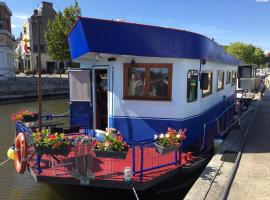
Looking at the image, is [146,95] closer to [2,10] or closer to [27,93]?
[27,93]

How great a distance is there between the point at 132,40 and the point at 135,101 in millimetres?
1607

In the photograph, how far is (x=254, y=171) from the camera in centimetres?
664

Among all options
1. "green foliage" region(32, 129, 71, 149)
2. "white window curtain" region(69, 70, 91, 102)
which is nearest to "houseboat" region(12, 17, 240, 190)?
"white window curtain" region(69, 70, 91, 102)

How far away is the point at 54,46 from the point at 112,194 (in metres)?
33.9

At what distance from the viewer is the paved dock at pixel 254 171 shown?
5.51m

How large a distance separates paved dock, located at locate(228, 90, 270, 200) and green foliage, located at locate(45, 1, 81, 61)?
31.0 metres

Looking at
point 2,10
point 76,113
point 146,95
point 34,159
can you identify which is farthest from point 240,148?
point 2,10

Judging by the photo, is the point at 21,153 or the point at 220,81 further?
the point at 220,81

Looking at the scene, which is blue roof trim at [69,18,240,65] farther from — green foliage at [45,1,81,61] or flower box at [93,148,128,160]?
green foliage at [45,1,81,61]

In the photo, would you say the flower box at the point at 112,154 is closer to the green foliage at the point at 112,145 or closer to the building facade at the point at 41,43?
the green foliage at the point at 112,145

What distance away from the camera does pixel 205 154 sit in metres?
7.43

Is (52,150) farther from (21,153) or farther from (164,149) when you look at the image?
(164,149)

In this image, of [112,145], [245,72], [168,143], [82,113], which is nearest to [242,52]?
[245,72]

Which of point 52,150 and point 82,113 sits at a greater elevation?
point 82,113
